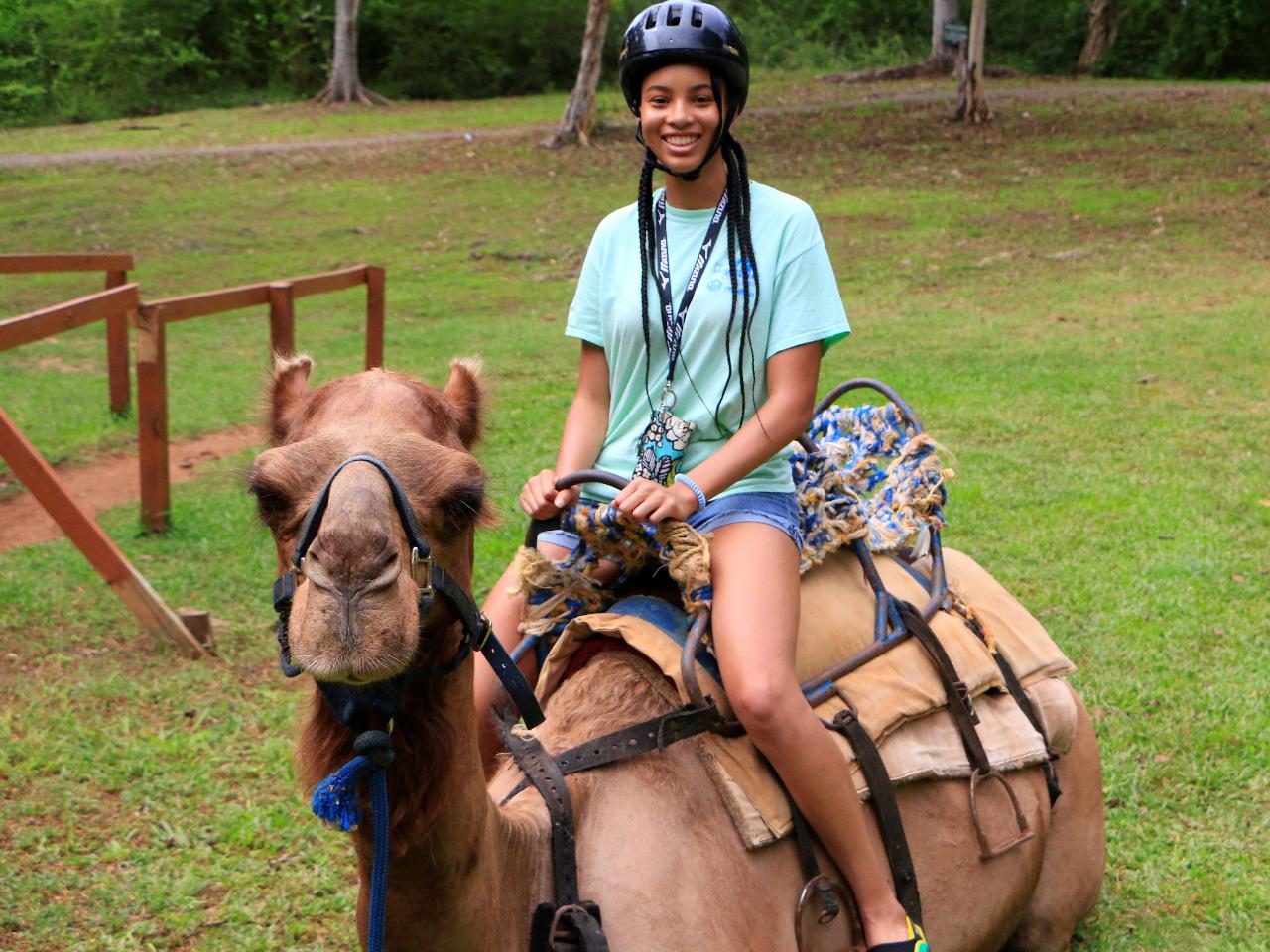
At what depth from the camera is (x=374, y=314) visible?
32.0ft

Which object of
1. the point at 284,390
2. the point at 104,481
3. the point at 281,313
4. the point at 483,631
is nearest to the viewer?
the point at 483,631

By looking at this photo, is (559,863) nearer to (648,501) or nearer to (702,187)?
(648,501)

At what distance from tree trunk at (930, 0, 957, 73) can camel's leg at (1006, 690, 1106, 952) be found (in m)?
30.0

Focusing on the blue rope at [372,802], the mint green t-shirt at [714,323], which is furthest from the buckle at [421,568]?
the mint green t-shirt at [714,323]

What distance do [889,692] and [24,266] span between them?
891cm

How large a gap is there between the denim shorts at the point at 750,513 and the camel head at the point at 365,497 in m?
0.80

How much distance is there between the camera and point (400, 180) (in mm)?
23312

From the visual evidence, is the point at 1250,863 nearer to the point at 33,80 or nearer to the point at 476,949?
the point at 476,949

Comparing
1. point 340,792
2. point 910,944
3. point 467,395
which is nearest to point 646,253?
point 467,395

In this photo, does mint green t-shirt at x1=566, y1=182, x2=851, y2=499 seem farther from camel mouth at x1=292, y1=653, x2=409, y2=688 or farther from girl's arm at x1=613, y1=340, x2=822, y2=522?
camel mouth at x1=292, y1=653, x2=409, y2=688

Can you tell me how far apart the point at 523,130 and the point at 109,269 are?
56.8ft

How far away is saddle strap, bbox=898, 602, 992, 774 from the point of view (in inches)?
147

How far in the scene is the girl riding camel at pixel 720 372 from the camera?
10.3 ft

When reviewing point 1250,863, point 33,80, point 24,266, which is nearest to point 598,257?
point 1250,863
